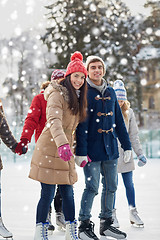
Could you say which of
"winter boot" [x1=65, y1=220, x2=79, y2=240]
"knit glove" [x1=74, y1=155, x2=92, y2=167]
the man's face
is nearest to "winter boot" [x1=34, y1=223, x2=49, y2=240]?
"winter boot" [x1=65, y1=220, x2=79, y2=240]

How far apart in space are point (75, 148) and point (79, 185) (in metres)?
4.36

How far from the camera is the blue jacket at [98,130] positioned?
3.56m

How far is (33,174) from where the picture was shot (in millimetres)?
3246

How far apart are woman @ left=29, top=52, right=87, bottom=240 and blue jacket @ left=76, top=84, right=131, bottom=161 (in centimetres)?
21

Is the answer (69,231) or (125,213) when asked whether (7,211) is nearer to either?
(125,213)

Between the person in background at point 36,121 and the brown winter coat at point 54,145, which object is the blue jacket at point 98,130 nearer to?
the brown winter coat at point 54,145

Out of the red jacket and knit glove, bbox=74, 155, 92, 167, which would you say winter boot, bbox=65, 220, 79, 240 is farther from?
the red jacket

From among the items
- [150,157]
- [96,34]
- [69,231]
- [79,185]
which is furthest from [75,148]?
[96,34]

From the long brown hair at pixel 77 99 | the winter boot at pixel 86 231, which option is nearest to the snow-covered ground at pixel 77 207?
the winter boot at pixel 86 231

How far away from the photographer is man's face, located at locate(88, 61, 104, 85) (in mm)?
3750

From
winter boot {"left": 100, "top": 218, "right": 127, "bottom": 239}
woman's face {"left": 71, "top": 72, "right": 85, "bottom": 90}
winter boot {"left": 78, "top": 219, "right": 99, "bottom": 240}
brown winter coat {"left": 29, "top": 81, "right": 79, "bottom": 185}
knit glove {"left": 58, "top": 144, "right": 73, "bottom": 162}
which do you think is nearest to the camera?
knit glove {"left": 58, "top": 144, "right": 73, "bottom": 162}

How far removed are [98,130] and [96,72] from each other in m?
0.58

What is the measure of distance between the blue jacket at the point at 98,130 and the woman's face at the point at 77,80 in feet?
0.86

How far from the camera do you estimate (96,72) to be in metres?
3.75
